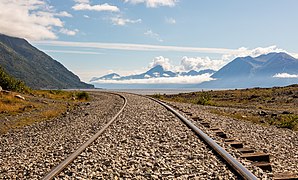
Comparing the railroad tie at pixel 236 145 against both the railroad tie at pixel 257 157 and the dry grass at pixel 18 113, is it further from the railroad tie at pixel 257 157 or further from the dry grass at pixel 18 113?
the dry grass at pixel 18 113

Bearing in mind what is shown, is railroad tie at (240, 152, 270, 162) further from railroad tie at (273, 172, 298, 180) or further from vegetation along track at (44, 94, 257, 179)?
railroad tie at (273, 172, 298, 180)

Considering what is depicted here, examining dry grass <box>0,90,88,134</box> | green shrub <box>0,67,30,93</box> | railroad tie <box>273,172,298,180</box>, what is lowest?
dry grass <box>0,90,88,134</box>

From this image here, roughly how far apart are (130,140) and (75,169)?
3.51 meters

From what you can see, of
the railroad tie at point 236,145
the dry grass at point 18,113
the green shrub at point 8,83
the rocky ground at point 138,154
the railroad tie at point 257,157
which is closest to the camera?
the rocky ground at point 138,154

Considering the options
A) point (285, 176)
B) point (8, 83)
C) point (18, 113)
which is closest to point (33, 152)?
point (285, 176)

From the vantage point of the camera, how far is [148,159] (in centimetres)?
838

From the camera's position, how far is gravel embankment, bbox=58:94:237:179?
7.17 metres

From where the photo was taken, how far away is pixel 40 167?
814 cm

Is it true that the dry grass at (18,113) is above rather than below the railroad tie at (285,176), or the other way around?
below

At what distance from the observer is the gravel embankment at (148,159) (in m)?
7.17

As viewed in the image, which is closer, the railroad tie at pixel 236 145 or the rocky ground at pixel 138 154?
the rocky ground at pixel 138 154

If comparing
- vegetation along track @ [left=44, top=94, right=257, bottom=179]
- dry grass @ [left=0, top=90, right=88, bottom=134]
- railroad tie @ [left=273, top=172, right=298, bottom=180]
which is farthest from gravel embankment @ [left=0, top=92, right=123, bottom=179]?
railroad tie @ [left=273, top=172, right=298, bottom=180]

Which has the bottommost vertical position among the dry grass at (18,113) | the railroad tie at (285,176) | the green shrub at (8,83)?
the dry grass at (18,113)

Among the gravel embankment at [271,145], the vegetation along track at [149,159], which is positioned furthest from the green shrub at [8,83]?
the vegetation along track at [149,159]
